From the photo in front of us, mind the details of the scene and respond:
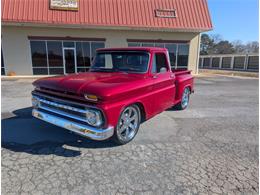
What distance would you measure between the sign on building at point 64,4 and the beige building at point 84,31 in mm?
80

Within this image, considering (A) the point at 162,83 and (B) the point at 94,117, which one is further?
(A) the point at 162,83

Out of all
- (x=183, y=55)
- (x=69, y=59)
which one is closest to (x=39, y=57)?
(x=69, y=59)

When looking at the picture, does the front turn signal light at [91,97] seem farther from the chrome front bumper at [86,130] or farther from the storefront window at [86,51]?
the storefront window at [86,51]

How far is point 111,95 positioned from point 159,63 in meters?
2.13

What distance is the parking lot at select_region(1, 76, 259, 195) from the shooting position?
271 cm

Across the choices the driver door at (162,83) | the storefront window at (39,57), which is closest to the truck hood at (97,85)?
the driver door at (162,83)

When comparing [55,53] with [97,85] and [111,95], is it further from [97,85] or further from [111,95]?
[111,95]

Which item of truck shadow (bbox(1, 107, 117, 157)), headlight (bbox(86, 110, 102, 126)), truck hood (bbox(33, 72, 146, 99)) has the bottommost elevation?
truck shadow (bbox(1, 107, 117, 157))

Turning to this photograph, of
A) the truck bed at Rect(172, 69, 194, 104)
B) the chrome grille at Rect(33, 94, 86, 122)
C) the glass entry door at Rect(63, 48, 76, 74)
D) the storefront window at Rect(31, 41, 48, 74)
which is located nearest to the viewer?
the chrome grille at Rect(33, 94, 86, 122)

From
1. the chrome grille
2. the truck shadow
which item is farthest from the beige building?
the chrome grille

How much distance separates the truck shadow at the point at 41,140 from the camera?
365 cm

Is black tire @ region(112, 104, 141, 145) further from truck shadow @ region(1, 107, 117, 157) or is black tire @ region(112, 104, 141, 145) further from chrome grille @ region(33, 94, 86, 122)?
chrome grille @ region(33, 94, 86, 122)

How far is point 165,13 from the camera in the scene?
18109 millimetres

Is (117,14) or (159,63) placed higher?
(117,14)
